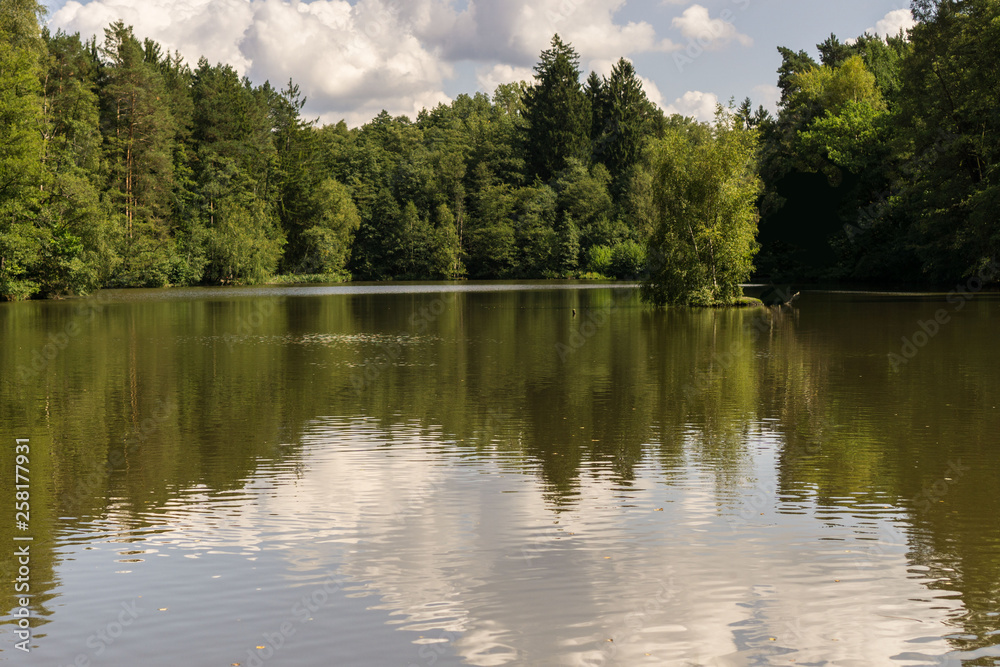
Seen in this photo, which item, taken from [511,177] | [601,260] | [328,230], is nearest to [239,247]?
[328,230]

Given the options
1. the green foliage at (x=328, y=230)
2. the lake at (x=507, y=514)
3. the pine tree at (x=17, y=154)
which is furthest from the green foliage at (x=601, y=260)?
the lake at (x=507, y=514)

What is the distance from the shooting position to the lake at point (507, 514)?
6.80 meters

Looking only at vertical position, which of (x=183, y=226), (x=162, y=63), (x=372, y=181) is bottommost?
(x=183, y=226)

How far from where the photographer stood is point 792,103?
102688 millimetres

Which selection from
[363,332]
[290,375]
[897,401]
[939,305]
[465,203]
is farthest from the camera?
[465,203]

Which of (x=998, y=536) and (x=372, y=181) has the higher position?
(x=372, y=181)

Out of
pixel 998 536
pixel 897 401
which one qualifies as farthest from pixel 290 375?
pixel 998 536

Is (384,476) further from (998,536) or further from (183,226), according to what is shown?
(183,226)

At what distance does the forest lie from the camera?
179 ft

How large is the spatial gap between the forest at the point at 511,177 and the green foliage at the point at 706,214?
4.5 inches

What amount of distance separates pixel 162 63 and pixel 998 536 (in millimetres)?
114139

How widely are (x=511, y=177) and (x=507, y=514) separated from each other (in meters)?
119

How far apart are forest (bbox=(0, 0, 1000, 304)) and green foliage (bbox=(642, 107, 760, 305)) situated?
115 mm

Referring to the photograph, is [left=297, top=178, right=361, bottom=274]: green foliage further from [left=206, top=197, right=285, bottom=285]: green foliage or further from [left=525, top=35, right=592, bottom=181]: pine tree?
[left=525, top=35, right=592, bottom=181]: pine tree
